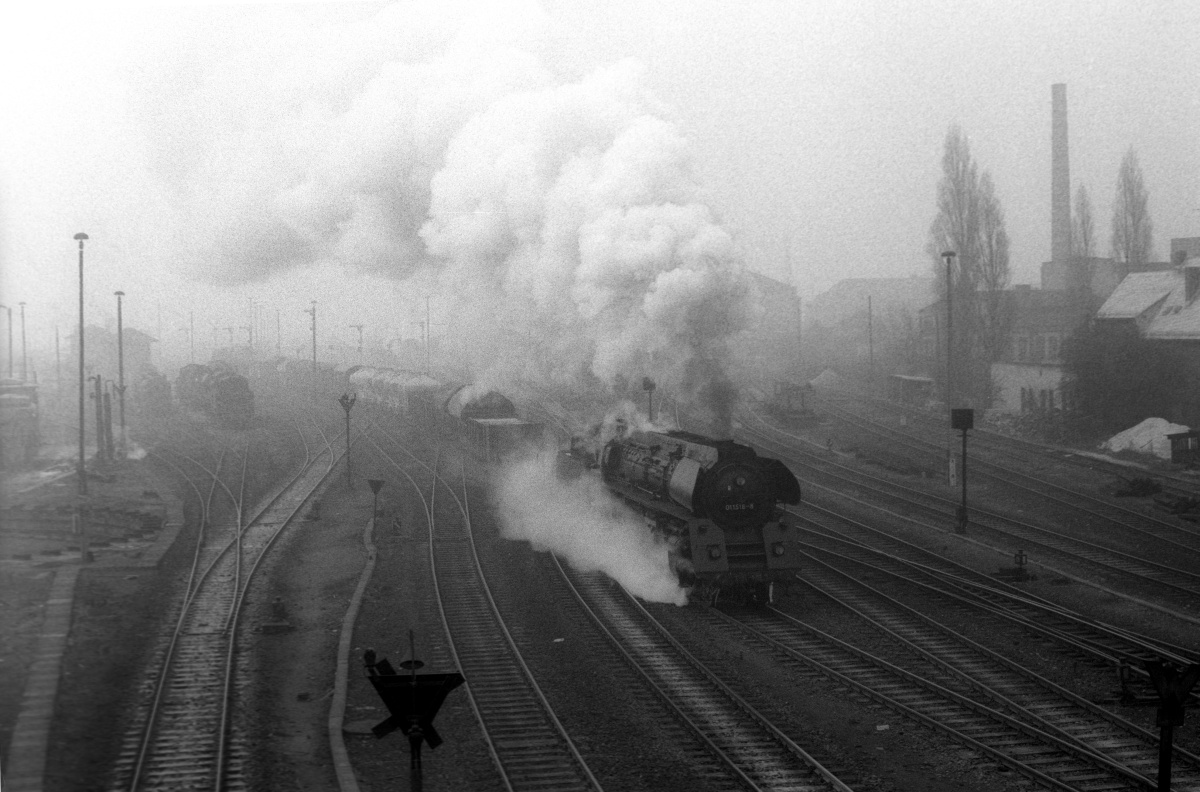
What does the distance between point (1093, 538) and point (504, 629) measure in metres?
13.4

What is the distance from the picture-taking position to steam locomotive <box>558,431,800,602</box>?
50.8 ft

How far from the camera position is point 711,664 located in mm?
13297

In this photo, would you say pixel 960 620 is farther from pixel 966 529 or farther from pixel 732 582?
pixel 966 529

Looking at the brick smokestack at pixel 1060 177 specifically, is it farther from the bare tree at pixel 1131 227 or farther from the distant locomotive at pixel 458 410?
the distant locomotive at pixel 458 410

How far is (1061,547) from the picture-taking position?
68.8 ft

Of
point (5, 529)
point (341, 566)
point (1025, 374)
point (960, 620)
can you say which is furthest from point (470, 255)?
point (1025, 374)

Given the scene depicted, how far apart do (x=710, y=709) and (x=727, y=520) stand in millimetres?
4324

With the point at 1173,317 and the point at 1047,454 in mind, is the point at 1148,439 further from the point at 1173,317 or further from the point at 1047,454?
the point at 1173,317

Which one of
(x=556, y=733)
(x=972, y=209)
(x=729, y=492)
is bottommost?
(x=556, y=733)

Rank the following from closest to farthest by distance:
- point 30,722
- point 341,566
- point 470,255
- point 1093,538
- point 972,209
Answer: point 30,722, point 341,566, point 1093,538, point 470,255, point 972,209

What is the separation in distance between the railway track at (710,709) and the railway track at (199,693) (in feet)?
14.8

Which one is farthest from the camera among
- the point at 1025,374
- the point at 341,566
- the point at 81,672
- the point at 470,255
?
the point at 1025,374

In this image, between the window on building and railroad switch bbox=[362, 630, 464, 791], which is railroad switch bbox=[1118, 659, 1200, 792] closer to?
railroad switch bbox=[362, 630, 464, 791]

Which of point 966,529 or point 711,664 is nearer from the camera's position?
point 711,664
